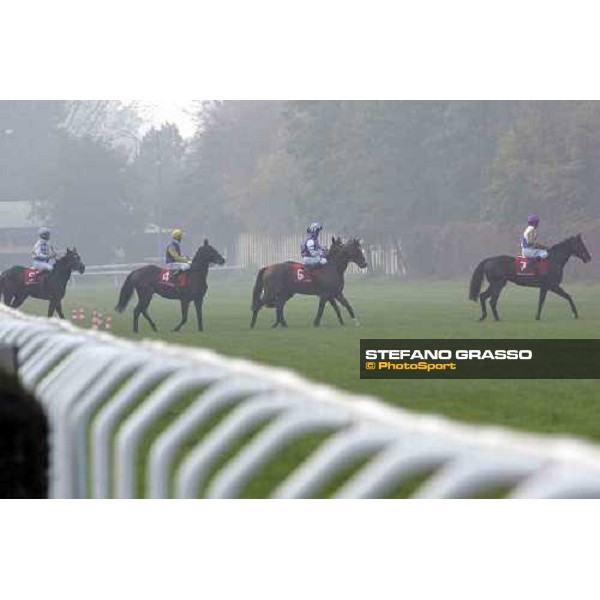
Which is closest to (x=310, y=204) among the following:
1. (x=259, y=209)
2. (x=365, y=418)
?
(x=259, y=209)

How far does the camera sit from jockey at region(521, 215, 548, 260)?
1656 cm

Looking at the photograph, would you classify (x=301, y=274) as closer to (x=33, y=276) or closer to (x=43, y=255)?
(x=33, y=276)

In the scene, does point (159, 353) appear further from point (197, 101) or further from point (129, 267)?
point (129, 267)

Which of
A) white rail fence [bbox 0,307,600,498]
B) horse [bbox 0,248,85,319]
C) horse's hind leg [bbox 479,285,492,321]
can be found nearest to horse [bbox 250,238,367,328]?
horse's hind leg [bbox 479,285,492,321]

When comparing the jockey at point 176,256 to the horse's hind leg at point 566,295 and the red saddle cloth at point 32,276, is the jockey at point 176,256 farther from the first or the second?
the horse's hind leg at point 566,295

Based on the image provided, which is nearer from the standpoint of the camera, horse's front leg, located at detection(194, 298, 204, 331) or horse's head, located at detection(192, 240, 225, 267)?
horse's head, located at detection(192, 240, 225, 267)

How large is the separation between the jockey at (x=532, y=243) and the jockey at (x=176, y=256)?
2.87 metres

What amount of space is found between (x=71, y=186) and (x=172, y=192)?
80 cm

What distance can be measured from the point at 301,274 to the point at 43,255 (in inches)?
191

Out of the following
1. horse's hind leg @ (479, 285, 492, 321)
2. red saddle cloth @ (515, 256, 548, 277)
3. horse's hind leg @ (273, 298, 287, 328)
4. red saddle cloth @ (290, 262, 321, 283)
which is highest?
red saddle cloth @ (515, 256, 548, 277)

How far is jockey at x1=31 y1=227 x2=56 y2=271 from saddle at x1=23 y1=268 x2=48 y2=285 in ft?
0.13

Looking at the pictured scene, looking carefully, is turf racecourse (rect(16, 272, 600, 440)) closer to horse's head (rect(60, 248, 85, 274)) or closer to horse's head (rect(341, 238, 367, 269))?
horse's head (rect(341, 238, 367, 269))

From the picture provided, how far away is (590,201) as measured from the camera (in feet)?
51.3

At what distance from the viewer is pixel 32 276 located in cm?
1499
